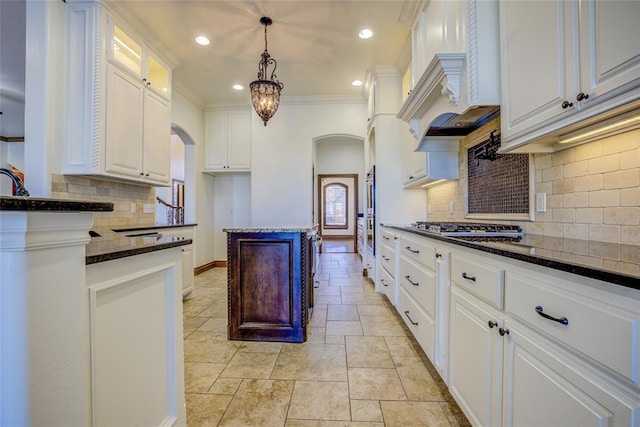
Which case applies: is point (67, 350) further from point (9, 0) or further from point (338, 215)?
point (338, 215)

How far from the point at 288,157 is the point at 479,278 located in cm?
391

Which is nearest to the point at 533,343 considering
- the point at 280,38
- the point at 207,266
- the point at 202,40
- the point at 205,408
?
the point at 205,408

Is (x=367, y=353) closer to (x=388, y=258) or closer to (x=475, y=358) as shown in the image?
(x=475, y=358)

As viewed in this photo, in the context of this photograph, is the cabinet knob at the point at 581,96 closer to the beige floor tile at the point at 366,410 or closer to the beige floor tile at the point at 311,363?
the beige floor tile at the point at 366,410

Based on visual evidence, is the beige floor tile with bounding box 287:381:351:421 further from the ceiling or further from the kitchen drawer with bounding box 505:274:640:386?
the ceiling

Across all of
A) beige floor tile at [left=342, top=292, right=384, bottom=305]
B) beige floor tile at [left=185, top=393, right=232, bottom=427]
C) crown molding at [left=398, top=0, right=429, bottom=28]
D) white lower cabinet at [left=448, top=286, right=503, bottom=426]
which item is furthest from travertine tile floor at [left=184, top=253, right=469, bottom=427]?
crown molding at [left=398, top=0, right=429, bottom=28]

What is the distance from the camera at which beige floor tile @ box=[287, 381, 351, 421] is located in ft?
4.97

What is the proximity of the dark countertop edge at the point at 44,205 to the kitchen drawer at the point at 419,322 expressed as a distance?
181 centimetres

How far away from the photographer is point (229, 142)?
16.7ft

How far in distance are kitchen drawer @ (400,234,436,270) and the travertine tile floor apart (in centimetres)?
74

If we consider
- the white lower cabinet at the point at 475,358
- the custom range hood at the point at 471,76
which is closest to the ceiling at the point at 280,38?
the custom range hood at the point at 471,76

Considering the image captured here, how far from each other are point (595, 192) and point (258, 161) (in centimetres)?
422

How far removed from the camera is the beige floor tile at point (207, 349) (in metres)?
2.11

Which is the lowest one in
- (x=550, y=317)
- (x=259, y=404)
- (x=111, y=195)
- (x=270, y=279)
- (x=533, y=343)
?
(x=259, y=404)
